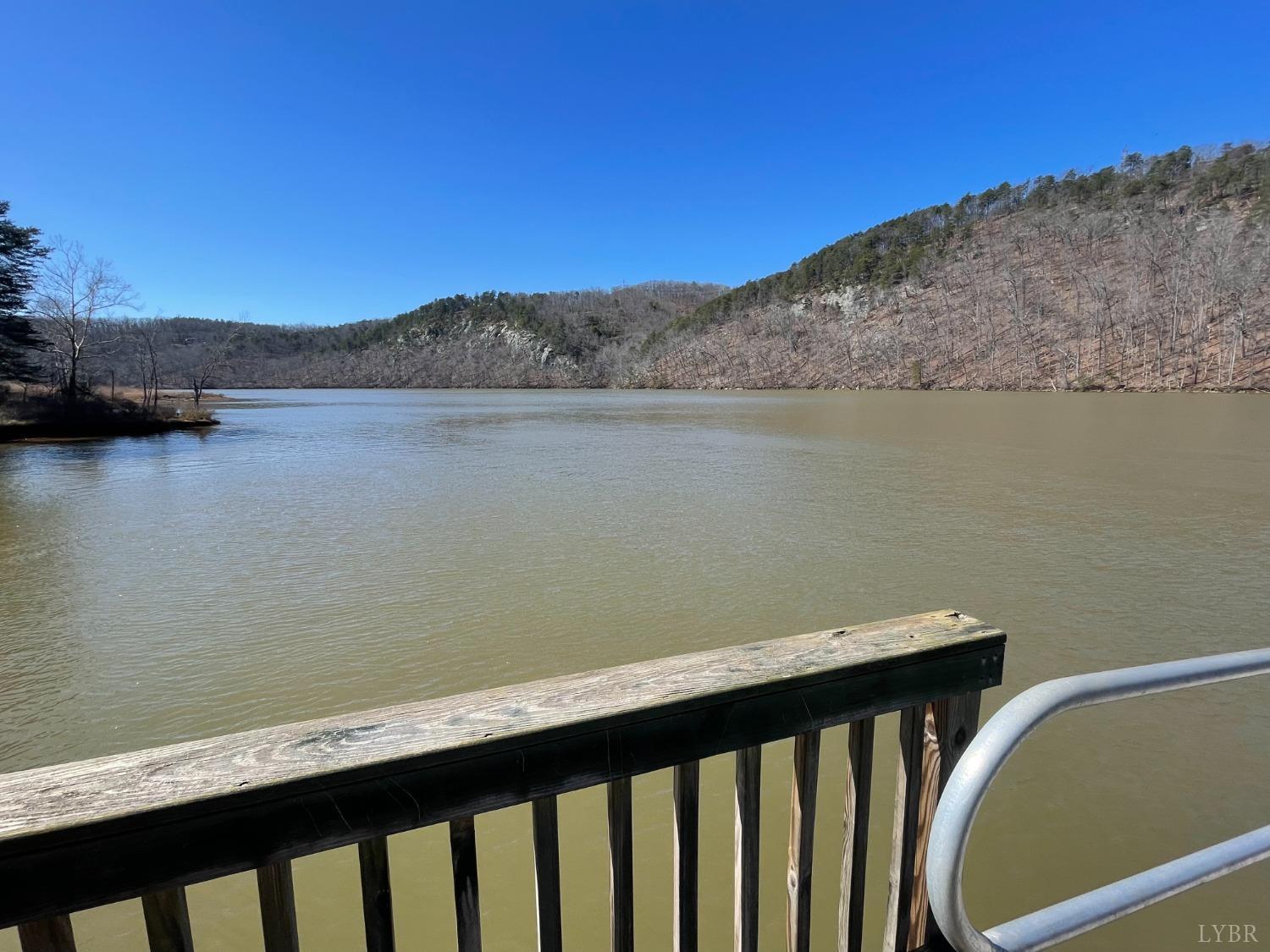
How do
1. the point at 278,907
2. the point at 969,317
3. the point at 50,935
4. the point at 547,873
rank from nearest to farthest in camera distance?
the point at 50,935 → the point at 278,907 → the point at 547,873 → the point at 969,317

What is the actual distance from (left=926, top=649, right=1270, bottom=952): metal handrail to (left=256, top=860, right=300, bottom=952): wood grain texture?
0.98 metres

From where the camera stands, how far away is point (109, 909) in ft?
8.52

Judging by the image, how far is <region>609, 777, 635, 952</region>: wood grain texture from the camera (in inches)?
45.3

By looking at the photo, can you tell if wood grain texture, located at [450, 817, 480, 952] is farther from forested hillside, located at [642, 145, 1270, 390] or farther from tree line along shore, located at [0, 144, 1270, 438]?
forested hillside, located at [642, 145, 1270, 390]

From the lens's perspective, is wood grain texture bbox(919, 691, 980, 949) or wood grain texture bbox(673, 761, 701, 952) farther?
wood grain texture bbox(919, 691, 980, 949)

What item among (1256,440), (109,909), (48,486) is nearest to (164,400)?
(48,486)

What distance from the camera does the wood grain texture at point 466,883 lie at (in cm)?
105

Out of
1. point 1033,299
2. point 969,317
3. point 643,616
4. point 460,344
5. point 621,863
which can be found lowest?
point 643,616

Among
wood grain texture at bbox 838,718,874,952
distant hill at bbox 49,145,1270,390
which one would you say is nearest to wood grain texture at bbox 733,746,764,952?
wood grain texture at bbox 838,718,874,952

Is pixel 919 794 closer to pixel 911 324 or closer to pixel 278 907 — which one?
pixel 278 907

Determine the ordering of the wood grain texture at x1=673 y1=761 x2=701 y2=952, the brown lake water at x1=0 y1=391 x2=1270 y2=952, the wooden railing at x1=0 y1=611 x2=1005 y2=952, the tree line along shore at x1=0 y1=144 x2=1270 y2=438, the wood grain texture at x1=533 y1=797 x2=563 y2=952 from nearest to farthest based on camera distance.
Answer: the wooden railing at x1=0 y1=611 x2=1005 y2=952, the wood grain texture at x1=533 y1=797 x2=563 y2=952, the wood grain texture at x1=673 y1=761 x2=701 y2=952, the brown lake water at x1=0 y1=391 x2=1270 y2=952, the tree line along shore at x1=0 y1=144 x2=1270 y2=438

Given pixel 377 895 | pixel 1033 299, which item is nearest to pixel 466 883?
pixel 377 895

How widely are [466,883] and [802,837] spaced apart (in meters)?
0.67

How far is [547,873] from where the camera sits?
1.14 metres
